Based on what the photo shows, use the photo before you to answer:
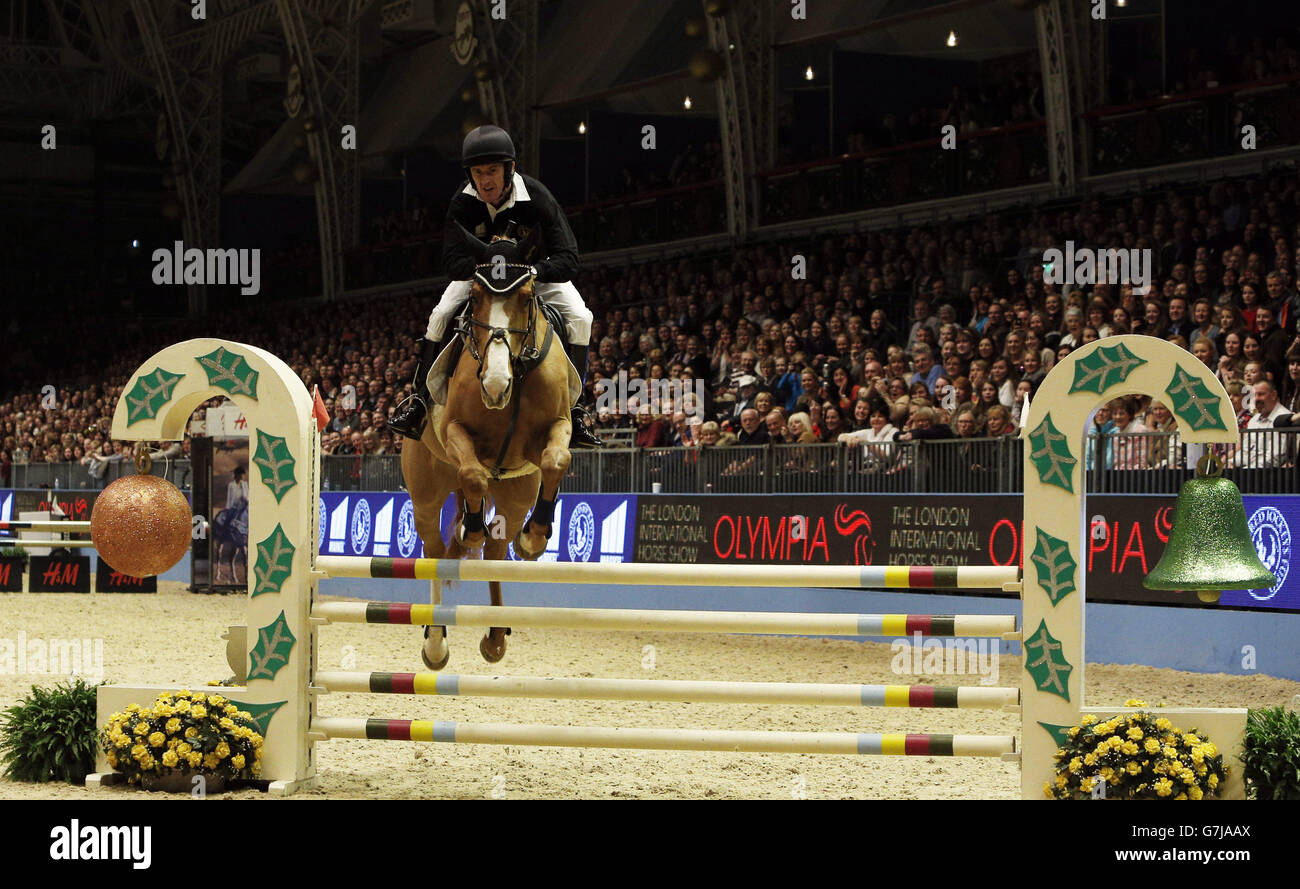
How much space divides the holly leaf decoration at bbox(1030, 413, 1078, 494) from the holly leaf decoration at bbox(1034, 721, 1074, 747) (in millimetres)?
988

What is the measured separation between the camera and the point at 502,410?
22.7 feet

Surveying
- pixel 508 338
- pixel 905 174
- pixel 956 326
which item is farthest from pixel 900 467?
pixel 905 174

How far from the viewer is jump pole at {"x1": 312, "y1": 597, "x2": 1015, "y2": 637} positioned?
6.11 meters

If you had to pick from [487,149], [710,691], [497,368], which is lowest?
[710,691]

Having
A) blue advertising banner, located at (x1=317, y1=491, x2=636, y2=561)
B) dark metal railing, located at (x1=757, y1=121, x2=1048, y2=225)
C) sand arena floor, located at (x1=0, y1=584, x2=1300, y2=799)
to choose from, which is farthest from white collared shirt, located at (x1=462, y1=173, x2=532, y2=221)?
dark metal railing, located at (x1=757, y1=121, x2=1048, y2=225)

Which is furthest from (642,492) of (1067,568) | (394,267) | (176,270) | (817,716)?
(176,270)

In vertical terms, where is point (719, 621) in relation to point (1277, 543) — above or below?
below

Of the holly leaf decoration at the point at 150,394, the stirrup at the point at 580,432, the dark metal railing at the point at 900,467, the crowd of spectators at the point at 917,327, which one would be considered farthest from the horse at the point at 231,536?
the stirrup at the point at 580,432

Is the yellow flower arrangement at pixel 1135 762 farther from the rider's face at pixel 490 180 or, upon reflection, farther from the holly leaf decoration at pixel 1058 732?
the rider's face at pixel 490 180

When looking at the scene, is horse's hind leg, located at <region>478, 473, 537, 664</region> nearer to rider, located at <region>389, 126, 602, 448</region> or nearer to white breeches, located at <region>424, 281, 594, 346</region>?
rider, located at <region>389, 126, 602, 448</region>

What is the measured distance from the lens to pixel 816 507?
14273 mm

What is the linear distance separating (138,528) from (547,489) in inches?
73.2

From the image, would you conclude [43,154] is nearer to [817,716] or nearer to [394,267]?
[394,267]

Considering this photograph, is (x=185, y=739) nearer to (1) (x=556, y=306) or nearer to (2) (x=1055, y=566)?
(1) (x=556, y=306)
